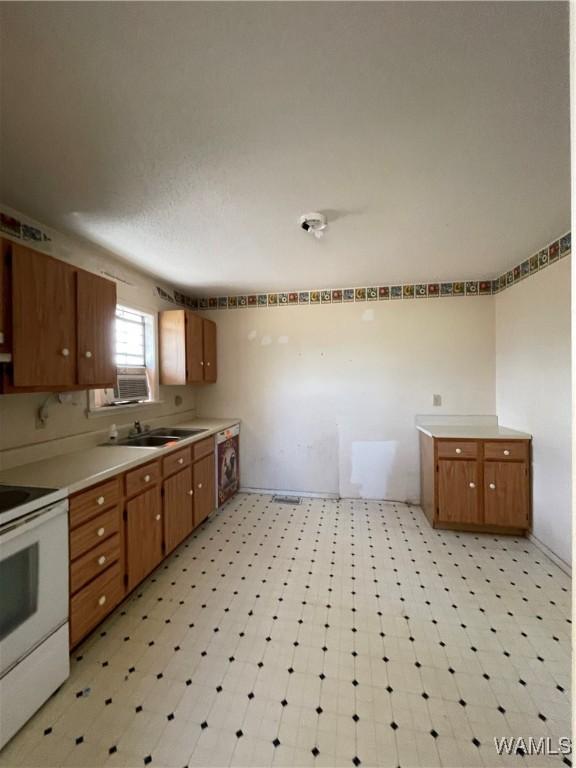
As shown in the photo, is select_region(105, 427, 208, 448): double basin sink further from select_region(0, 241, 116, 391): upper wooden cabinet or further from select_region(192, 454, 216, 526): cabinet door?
select_region(0, 241, 116, 391): upper wooden cabinet

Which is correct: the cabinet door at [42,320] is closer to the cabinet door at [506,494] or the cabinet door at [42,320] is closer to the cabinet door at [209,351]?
the cabinet door at [209,351]

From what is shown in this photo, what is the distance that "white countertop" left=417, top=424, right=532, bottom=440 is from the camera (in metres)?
2.65

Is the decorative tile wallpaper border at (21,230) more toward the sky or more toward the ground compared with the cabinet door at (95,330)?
more toward the sky

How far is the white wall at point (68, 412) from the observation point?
174 cm

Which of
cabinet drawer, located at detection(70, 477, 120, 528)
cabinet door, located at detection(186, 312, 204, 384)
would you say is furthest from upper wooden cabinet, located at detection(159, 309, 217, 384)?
cabinet drawer, located at detection(70, 477, 120, 528)

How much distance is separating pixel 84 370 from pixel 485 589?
299 cm

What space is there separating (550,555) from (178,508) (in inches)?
116

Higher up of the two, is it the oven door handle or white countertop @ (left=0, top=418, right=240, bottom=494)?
white countertop @ (left=0, top=418, right=240, bottom=494)

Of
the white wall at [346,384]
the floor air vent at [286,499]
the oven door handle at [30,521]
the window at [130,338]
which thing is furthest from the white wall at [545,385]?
the window at [130,338]

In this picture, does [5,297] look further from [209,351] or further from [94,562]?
[209,351]

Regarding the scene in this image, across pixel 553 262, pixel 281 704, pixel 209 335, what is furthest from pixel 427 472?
pixel 209 335

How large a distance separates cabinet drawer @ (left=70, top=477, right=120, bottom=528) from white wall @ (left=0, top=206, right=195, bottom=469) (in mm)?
591

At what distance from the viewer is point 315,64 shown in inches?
36.7

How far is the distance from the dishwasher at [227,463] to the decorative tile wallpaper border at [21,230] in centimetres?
209
